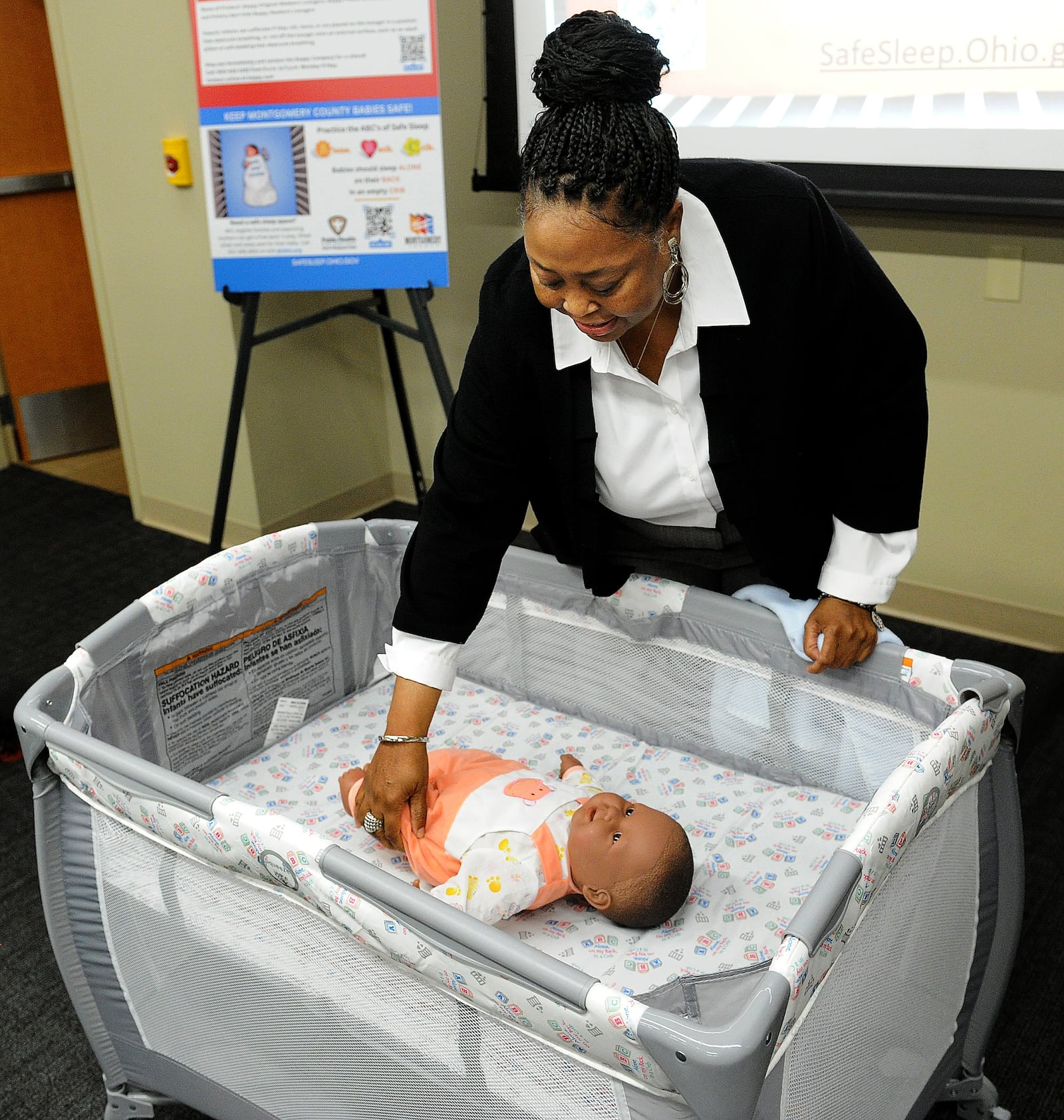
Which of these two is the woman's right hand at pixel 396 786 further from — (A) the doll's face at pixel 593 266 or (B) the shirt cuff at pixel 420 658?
(A) the doll's face at pixel 593 266

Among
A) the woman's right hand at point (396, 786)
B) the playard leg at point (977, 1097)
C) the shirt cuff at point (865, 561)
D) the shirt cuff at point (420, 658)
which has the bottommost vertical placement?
the playard leg at point (977, 1097)

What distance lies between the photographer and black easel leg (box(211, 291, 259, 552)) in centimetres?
252

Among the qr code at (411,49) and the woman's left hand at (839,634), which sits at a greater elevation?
the qr code at (411,49)

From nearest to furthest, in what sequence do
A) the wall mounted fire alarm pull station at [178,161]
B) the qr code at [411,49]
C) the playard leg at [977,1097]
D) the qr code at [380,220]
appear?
1. the playard leg at [977,1097]
2. the qr code at [411,49]
3. the qr code at [380,220]
4. the wall mounted fire alarm pull station at [178,161]

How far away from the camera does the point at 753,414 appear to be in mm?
1213

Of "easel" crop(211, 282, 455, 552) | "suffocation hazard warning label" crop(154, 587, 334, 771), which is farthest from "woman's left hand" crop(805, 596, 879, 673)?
"easel" crop(211, 282, 455, 552)

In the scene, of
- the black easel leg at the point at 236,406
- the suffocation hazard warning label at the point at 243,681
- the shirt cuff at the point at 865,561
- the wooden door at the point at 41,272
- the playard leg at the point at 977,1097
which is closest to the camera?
the shirt cuff at the point at 865,561

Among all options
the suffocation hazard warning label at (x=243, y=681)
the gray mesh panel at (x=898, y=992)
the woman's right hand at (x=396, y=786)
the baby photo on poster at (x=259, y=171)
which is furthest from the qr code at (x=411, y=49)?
the gray mesh panel at (x=898, y=992)

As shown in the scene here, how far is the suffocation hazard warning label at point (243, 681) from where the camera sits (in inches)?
63.2

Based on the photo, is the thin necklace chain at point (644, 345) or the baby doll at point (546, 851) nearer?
the thin necklace chain at point (644, 345)

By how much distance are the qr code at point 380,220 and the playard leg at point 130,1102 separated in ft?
5.31

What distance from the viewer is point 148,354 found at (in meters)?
3.10

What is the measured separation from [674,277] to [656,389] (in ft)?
0.39

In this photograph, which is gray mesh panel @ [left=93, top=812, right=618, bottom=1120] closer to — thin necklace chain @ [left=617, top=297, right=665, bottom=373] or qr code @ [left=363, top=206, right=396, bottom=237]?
thin necklace chain @ [left=617, top=297, right=665, bottom=373]
